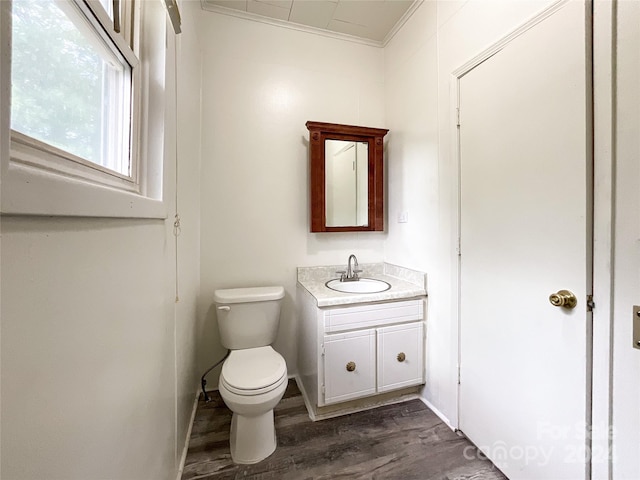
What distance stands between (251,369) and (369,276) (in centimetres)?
120

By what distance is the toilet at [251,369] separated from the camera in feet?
4.29

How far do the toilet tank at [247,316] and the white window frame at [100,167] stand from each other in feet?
2.83

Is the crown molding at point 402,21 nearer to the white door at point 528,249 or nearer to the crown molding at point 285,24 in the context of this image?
the crown molding at point 285,24

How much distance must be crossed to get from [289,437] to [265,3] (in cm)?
287

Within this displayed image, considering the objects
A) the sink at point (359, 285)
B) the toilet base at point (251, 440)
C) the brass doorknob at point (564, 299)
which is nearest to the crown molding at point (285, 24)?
the sink at point (359, 285)

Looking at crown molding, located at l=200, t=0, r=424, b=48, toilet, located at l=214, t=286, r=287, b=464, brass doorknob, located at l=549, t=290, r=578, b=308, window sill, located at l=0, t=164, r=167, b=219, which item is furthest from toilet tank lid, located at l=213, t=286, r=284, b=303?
crown molding, located at l=200, t=0, r=424, b=48

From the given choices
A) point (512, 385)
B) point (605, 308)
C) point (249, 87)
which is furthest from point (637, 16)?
point (249, 87)

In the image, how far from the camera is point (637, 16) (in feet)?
2.68

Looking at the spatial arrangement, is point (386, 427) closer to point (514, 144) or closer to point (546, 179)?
point (546, 179)

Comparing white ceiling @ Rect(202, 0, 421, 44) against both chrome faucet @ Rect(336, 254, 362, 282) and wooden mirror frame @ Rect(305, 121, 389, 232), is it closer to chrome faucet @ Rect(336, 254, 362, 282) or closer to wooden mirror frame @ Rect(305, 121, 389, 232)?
wooden mirror frame @ Rect(305, 121, 389, 232)

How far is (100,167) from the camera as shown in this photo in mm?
711

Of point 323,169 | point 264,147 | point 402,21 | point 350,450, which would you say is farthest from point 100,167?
point 402,21

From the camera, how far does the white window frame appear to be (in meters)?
0.36

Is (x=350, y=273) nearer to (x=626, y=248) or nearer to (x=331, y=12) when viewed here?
(x=626, y=248)
